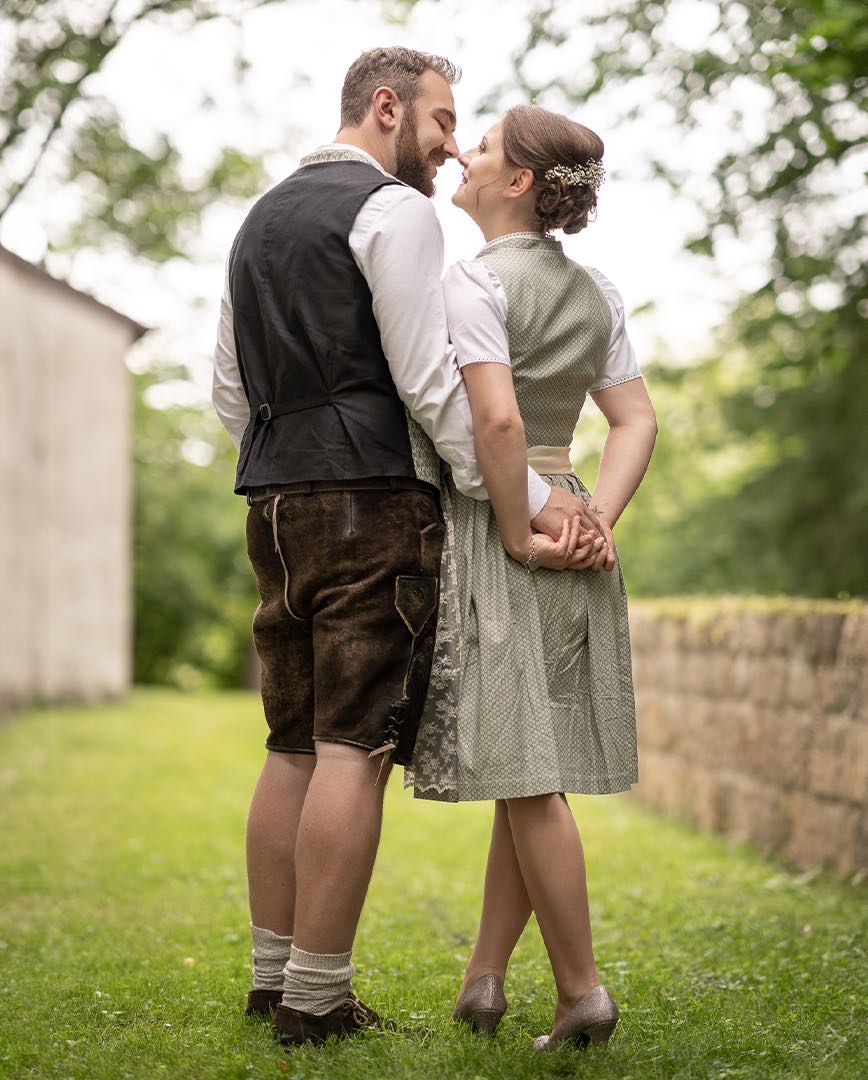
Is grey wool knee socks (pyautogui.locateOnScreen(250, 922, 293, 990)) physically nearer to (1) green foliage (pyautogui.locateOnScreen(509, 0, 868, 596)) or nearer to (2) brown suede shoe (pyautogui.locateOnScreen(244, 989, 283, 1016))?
(2) brown suede shoe (pyautogui.locateOnScreen(244, 989, 283, 1016))

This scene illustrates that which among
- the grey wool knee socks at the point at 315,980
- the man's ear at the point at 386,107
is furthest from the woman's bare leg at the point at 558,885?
the man's ear at the point at 386,107

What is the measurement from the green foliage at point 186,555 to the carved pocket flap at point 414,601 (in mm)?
23416

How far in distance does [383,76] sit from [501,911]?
1889 mm

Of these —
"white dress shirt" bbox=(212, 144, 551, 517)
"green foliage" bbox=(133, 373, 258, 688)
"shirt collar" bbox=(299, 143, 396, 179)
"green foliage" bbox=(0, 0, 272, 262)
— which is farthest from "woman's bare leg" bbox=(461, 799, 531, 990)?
"green foliage" bbox=(133, 373, 258, 688)

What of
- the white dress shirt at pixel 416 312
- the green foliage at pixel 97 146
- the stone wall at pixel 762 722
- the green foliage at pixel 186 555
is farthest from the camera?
the green foliage at pixel 186 555

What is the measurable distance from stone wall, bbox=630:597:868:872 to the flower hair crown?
129 inches

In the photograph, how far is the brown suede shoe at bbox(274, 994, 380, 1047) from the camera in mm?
2918

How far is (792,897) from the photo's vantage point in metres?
5.67

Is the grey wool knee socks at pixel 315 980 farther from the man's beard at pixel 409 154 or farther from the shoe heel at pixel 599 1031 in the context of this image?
the man's beard at pixel 409 154

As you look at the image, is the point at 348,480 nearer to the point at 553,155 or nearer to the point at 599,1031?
the point at 553,155

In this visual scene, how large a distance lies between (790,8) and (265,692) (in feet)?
15.0

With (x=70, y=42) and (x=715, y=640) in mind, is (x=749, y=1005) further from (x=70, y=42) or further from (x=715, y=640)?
(x=70, y=42)

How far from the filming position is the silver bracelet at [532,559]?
299 cm

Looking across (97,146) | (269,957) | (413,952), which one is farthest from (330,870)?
(97,146)
